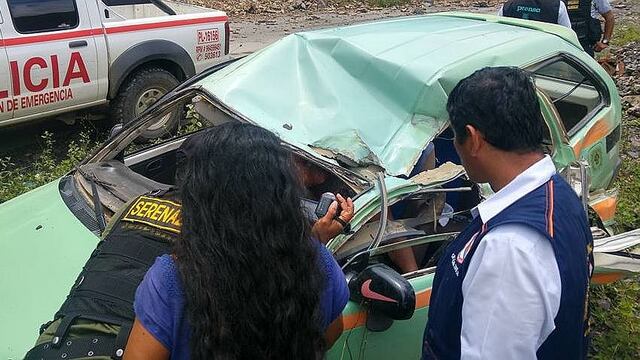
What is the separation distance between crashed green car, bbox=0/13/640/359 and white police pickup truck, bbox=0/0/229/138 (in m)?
2.19

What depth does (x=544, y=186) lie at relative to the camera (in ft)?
5.55

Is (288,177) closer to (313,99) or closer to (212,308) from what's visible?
(212,308)

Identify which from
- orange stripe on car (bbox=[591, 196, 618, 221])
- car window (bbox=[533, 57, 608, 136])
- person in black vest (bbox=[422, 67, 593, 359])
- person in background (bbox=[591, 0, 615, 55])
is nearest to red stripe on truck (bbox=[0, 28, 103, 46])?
car window (bbox=[533, 57, 608, 136])

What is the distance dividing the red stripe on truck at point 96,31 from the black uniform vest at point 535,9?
2872 millimetres

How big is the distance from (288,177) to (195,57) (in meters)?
5.35

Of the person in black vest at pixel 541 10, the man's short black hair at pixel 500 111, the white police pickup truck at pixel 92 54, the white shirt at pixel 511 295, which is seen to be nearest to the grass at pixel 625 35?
the person in black vest at pixel 541 10

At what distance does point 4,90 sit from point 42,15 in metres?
0.75

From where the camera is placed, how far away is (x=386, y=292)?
2.25 meters

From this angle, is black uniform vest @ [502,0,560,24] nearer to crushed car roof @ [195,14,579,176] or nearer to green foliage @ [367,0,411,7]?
crushed car roof @ [195,14,579,176]

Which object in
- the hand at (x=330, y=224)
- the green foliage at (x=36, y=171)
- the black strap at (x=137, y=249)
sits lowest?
the green foliage at (x=36, y=171)

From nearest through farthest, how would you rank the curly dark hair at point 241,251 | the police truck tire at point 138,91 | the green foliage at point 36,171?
the curly dark hair at point 241,251
the green foliage at point 36,171
the police truck tire at point 138,91

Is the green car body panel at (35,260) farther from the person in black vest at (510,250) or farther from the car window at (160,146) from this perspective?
the person in black vest at (510,250)

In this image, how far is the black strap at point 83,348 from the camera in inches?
66.1

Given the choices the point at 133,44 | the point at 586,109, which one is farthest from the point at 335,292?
the point at 133,44
